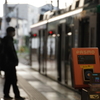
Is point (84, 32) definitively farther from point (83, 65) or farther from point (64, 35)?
point (83, 65)

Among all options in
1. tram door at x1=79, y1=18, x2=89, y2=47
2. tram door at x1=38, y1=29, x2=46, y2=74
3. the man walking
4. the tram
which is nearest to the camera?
the man walking

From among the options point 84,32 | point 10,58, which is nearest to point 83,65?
point 10,58

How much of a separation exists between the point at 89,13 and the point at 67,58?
241cm

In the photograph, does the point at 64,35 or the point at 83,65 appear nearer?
the point at 83,65

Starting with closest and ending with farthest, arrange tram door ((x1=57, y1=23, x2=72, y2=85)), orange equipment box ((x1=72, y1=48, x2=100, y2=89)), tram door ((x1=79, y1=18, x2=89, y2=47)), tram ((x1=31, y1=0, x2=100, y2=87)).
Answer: orange equipment box ((x1=72, y1=48, x2=100, y2=89)) → tram ((x1=31, y1=0, x2=100, y2=87)) → tram door ((x1=79, y1=18, x2=89, y2=47)) → tram door ((x1=57, y1=23, x2=72, y2=85))

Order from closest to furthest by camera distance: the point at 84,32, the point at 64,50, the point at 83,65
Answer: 1. the point at 83,65
2. the point at 84,32
3. the point at 64,50

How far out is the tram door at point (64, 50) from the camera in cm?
1194

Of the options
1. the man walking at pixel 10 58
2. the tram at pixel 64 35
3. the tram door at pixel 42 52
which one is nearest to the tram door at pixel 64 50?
the tram at pixel 64 35

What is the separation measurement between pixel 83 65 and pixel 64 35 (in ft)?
23.1

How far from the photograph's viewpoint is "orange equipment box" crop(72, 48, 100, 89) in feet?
17.9

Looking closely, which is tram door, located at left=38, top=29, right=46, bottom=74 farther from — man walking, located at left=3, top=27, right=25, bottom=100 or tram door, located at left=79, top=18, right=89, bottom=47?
man walking, located at left=3, top=27, right=25, bottom=100

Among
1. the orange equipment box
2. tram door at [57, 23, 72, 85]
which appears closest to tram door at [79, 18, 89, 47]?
tram door at [57, 23, 72, 85]

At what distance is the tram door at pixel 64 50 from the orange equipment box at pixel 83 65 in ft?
19.9

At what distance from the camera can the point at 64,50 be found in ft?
41.0
